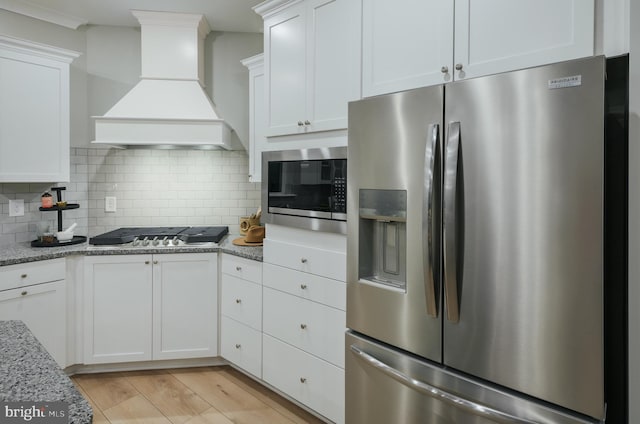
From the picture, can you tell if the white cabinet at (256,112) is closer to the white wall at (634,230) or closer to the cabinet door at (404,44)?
the cabinet door at (404,44)

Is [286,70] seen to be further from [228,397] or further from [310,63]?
[228,397]

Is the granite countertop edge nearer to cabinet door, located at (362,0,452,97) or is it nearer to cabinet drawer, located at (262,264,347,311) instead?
cabinet drawer, located at (262,264,347,311)

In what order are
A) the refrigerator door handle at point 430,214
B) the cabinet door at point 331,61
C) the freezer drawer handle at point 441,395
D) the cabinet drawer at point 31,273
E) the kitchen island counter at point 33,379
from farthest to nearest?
the cabinet drawer at point 31,273, the cabinet door at point 331,61, the refrigerator door handle at point 430,214, the freezer drawer handle at point 441,395, the kitchen island counter at point 33,379

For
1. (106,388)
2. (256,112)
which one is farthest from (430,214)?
(106,388)

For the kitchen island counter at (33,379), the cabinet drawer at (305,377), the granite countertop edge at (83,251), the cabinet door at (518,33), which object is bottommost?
the cabinet drawer at (305,377)

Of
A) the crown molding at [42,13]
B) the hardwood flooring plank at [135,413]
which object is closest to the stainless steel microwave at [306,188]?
the hardwood flooring plank at [135,413]

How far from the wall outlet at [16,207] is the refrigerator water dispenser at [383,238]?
9.02 ft

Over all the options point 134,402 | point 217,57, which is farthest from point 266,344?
point 217,57

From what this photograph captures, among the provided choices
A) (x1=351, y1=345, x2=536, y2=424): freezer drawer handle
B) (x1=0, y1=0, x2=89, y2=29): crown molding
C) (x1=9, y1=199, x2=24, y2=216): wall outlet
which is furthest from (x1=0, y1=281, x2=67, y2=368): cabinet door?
(x1=351, y1=345, x2=536, y2=424): freezer drawer handle

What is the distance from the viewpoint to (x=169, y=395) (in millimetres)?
2674

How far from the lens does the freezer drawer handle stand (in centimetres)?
129

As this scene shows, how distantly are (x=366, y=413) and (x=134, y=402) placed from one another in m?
1.66

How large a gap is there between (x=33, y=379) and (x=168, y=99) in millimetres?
2607

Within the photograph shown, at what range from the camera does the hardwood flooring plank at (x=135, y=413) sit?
7.86ft
